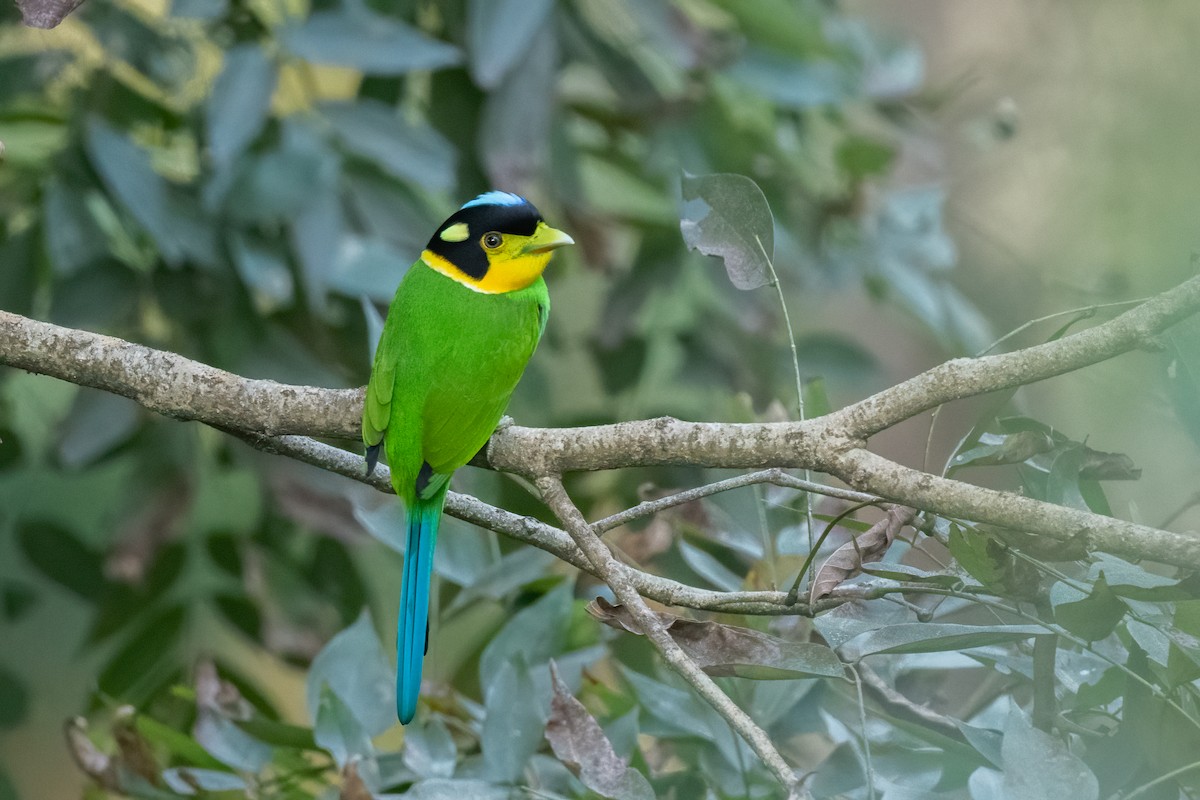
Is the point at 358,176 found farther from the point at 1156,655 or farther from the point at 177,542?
the point at 1156,655

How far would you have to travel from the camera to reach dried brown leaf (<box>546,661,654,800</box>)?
1225 mm

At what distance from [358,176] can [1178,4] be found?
3.83 m

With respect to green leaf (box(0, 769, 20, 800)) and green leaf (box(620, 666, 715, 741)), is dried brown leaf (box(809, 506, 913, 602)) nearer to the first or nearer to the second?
green leaf (box(620, 666, 715, 741))

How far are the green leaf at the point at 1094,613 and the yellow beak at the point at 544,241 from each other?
1171 millimetres

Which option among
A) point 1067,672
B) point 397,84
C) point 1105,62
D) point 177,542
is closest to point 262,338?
point 177,542

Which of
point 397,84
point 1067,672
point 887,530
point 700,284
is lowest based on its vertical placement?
point 700,284

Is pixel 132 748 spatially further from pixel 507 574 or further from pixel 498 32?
pixel 498 32

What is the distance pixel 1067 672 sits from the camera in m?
1.34

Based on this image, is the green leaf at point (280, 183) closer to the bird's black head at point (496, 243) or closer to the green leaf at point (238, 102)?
the green leaf at point (238, 102)

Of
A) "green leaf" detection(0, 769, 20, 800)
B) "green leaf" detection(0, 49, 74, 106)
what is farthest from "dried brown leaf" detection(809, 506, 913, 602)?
"green leaf" detection(0, 49, 74, 106)

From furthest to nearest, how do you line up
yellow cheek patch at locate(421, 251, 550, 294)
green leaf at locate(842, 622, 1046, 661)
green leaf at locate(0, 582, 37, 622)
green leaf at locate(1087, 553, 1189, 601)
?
1. green leaf at locate(0, 582, 37, 622)
2. yellow cheek patch at locate(421, 251, 550, 294)
3. green leaf at locate(842, 622, 1046, 661)
4. green leaf at locate(1087, 553, 1189, 601)

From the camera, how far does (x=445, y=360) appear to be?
1.80 meters

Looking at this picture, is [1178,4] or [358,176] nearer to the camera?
[358,176]

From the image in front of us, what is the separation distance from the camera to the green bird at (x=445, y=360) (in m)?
1.64
